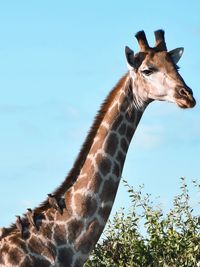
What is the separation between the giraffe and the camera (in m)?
14.2

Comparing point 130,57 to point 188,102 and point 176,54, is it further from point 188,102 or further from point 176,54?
point 188,102

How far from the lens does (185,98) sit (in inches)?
562

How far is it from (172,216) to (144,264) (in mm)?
1410

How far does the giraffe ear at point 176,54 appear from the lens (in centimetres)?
1528

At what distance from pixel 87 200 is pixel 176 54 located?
9.08 feet

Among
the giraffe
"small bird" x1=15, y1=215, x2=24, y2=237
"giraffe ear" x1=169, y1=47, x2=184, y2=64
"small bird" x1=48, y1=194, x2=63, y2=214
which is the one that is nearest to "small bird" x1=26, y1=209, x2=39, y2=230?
the giraffe

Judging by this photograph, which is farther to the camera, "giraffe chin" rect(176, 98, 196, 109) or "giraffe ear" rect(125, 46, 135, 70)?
"giraffe ear" rect(125, 46, 135, 70)

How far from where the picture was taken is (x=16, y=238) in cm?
1427

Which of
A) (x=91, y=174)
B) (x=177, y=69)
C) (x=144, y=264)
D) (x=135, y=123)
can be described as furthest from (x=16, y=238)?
(x=144, y=264)

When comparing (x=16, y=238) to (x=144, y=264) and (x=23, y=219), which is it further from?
(x=144, y=264)

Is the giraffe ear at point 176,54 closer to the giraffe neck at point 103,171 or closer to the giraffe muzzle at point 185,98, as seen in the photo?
the giraffe neck at point 103,171

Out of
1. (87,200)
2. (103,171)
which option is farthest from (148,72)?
(87,200)

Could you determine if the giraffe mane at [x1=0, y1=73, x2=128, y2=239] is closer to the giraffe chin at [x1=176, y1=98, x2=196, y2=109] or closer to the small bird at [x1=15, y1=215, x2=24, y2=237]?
the small bird at [x1=15, y1=215, x2=24, y2=237]

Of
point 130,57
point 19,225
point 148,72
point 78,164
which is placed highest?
point 130,57
